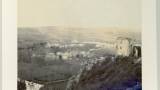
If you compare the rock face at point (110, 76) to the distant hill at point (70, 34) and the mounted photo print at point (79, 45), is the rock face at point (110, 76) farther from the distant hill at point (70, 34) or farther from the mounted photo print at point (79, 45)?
the distant hill at point (70, 34)

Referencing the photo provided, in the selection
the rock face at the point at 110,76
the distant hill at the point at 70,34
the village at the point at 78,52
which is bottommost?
the rock face at the point at 110,76

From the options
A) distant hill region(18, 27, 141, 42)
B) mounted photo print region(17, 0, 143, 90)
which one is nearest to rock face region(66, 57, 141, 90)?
mounted photo print region(17, 0, 143, 90)

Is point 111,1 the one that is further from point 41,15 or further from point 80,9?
point 41,15

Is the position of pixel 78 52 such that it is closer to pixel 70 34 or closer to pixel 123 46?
pixel 70 34

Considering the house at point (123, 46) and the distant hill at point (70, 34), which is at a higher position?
the distant hill at point (70, 34)

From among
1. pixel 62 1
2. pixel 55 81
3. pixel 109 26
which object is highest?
pixel 62 1

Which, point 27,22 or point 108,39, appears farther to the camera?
point 108,39

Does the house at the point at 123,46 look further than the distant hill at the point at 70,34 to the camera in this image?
Yes

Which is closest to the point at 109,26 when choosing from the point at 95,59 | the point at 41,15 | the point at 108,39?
the point at 108,39

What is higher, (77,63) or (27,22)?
(27,22)

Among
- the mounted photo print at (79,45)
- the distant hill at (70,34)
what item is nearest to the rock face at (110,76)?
the mounted photo print at (79,45)
